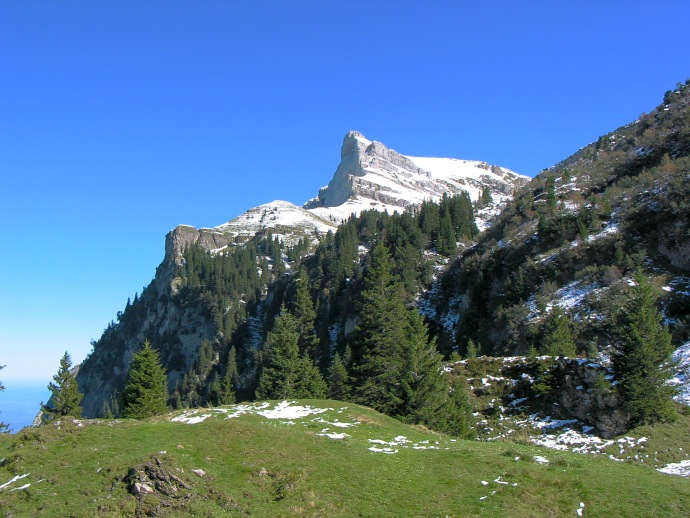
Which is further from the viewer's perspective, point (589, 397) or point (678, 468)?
point (589, 397)

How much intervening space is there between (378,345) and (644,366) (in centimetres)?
2458

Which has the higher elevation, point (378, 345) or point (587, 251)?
point (587, 251)

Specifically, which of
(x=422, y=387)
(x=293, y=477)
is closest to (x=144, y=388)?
(x=422, y=387)

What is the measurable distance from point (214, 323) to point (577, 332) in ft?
394

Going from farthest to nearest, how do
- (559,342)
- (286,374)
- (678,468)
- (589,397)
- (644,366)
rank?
(286,374)
(559,342)
(589,397)
(644,366)
(678,468)

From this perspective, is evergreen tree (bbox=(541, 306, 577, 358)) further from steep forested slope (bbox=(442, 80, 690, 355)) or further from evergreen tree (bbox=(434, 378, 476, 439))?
evergreen tree (bbox=(434, 378, 476, 439))

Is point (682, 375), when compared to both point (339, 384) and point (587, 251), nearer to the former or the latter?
point (587, 251)

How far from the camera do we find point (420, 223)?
5536 inches

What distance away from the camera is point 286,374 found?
181 feet

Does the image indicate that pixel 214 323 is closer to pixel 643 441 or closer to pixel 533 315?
pixel 533 315

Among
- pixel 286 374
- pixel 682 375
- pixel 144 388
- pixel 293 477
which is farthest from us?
pixel 286 374

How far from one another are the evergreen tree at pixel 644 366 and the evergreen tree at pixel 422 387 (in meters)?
13.5

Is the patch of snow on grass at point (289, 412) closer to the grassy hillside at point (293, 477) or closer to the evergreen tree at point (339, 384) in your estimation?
the grassy hillside at point (293, 477)

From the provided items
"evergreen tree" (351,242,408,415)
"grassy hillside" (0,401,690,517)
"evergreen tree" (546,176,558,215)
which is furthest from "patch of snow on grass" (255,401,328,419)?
"evergreen tree" (546,176,558,215)
